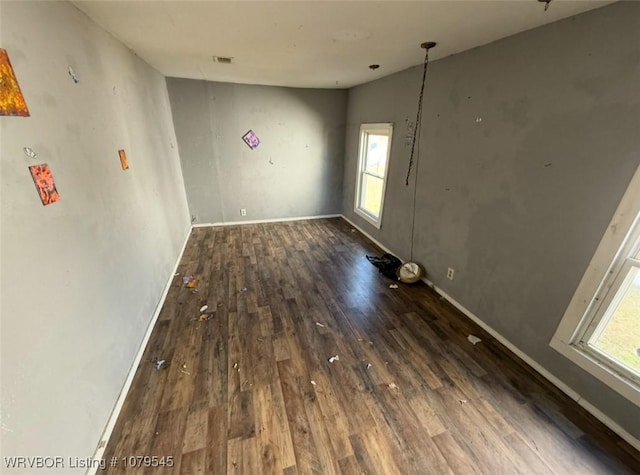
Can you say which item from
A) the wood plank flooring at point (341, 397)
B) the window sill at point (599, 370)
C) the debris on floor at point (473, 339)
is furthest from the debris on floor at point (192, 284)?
the window sill at point (599, 370)

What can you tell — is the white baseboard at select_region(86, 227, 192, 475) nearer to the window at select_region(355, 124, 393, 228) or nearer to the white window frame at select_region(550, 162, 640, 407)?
the white window frame at select_region(550, 162, 640, 407)

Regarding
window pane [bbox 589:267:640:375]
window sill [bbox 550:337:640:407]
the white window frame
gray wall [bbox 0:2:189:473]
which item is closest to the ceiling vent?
gray wall [bbox 0:2:189:473]

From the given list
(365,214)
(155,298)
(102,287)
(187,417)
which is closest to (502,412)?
(187,417)

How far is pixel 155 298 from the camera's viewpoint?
2367mm

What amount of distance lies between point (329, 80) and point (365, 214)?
1.95m

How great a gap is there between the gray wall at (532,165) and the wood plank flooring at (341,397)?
314 millimetres

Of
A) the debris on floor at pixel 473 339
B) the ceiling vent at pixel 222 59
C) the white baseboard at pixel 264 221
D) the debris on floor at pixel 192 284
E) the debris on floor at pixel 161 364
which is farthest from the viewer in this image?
the white baseboard at pixel 264 221

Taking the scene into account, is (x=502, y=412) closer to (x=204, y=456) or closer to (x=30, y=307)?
(x=204, y=456)

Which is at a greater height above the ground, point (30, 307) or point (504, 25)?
point (504, 25)

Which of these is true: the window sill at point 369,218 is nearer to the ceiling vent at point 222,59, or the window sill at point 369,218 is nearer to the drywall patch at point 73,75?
the ceiling vent at point 222,59

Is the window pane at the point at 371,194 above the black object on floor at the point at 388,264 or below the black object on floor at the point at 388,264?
above

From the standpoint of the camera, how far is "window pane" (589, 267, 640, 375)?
1462mm

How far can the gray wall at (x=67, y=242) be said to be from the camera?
3.13 ft

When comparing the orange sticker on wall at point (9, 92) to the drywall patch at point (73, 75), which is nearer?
the orange sticker on wall at point (9, 92)
